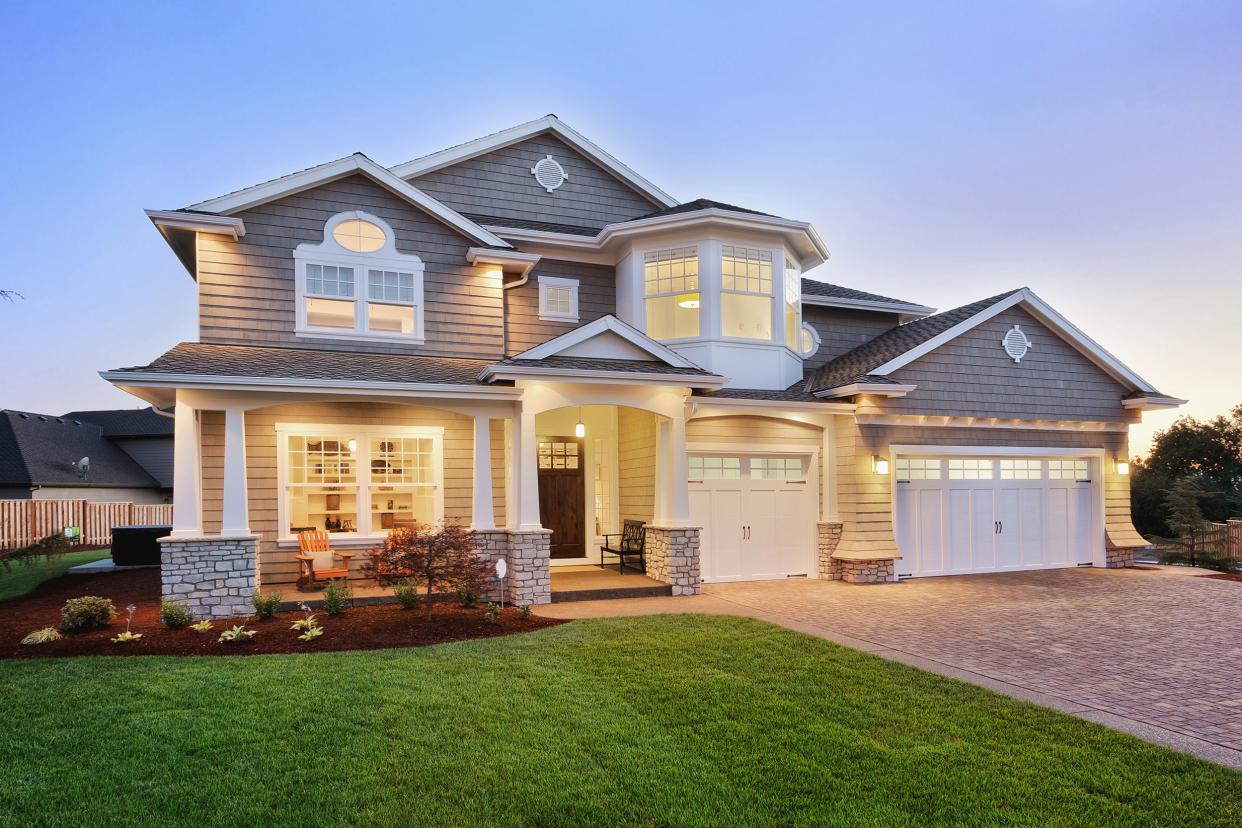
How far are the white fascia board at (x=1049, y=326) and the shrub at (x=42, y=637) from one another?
12.7 m

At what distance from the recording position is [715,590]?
477 inches

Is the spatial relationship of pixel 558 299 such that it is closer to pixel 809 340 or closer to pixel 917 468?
pixel 809 340

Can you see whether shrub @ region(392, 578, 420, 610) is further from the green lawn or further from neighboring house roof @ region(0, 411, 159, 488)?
neighboring house roof @ region(0, 411, 159, 488)

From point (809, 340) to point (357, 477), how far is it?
9904 mm

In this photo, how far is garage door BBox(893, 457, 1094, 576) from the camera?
13812mm

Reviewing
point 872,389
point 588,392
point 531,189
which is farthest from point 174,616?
point 872,389

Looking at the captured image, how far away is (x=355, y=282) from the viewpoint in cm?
1157

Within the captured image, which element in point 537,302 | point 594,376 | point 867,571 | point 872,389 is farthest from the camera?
point 537,302

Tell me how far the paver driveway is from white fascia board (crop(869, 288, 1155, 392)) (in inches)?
162

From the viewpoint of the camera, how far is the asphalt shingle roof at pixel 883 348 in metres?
13.6

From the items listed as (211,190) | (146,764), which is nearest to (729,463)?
(146,764)

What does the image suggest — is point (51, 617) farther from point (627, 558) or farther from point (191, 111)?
point (191, 111)

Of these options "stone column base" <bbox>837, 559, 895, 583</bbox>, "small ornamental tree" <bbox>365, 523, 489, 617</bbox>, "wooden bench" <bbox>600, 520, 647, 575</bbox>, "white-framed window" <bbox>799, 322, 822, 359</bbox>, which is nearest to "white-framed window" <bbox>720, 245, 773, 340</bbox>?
"white-framed window" <bbox>799, 322, 822, 359</bbox>

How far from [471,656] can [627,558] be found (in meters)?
6.22
